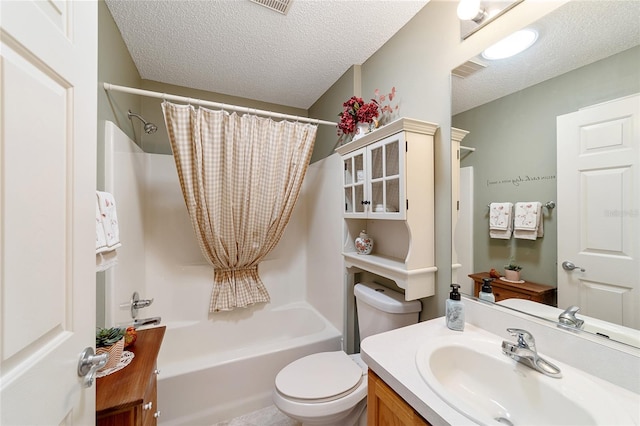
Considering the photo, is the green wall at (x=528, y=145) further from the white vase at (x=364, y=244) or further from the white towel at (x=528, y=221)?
the white vase at (x=364, y=244)

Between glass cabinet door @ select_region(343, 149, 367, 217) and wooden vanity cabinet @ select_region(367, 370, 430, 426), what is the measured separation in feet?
2.74

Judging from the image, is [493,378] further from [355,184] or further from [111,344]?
[111,344]

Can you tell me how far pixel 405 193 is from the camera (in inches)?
44.6

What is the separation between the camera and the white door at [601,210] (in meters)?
0.65

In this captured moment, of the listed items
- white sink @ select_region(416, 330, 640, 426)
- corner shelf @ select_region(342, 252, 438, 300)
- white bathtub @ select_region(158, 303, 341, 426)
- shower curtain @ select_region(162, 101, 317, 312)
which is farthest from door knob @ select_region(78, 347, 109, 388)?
shower curtain @ select_region(162, 101, 317, 312)

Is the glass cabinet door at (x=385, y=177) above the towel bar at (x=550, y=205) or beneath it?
above

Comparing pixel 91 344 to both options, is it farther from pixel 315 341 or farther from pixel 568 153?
pixel 568 153

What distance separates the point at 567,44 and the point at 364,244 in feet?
3.92

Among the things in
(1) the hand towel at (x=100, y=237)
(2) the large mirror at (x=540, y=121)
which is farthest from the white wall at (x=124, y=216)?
Result: (2) the large mirror at (x=540, y=121)

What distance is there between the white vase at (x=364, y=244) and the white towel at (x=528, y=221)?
0.78 metres

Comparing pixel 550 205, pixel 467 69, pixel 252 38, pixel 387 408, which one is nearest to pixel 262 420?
pixel 387 408

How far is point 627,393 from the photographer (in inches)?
24.4

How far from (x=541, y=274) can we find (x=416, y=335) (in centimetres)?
49

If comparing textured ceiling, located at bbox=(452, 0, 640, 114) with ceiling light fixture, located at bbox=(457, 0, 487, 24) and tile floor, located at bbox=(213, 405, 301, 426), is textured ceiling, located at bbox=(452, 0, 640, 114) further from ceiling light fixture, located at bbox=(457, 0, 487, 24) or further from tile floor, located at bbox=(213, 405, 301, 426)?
tile floor, located at bbox=(213, 405, 301, 426)
